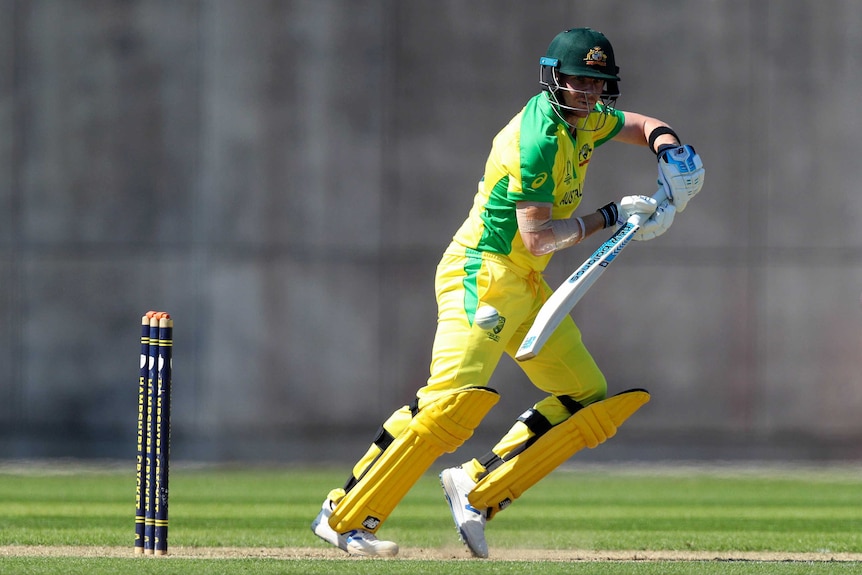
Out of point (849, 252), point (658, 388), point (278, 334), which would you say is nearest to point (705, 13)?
point (849, 252)

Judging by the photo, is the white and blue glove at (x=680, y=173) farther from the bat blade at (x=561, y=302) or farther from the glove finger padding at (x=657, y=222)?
the bat blade at (x=561, y=302)

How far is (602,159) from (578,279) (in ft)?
17.3

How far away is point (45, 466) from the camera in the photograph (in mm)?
9727

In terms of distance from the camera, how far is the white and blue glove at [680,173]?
521cm

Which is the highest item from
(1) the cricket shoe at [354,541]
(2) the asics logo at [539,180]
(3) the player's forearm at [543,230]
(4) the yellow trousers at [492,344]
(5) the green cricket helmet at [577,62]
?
(5) the green cricket helmet at [577,62]

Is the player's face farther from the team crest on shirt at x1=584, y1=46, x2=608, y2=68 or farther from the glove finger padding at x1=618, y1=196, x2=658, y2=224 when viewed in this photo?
the glove finger padding at x1=618, y1=196, x2=658, y2=224

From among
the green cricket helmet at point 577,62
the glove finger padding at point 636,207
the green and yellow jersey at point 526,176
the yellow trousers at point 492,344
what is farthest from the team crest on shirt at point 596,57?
the yellow trousers at point 492,344

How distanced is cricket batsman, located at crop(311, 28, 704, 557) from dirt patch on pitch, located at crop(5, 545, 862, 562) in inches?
6.3

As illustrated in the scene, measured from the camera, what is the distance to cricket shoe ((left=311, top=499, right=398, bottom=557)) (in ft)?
17.0

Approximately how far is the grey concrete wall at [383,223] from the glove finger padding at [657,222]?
191 inches

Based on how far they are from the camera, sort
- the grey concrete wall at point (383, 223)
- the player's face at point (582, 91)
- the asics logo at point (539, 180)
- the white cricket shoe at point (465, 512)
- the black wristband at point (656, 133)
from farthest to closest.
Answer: the grey concrete wall at point (383, 223) → the black wristband at point (656, 133) → the white cricket shoe at point (465, 512) → the player's face at point (582, 91) → the asics logo at point (539, 180)

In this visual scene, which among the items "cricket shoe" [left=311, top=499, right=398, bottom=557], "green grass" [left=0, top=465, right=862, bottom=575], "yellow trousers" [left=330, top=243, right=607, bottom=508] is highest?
"yellow trousers" [left=330, top=243, right=607, bottom=508]

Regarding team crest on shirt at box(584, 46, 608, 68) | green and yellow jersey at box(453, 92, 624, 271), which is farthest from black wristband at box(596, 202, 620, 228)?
team crest on shirt at box(584, 46, 608, 68)

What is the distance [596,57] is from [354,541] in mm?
1925
